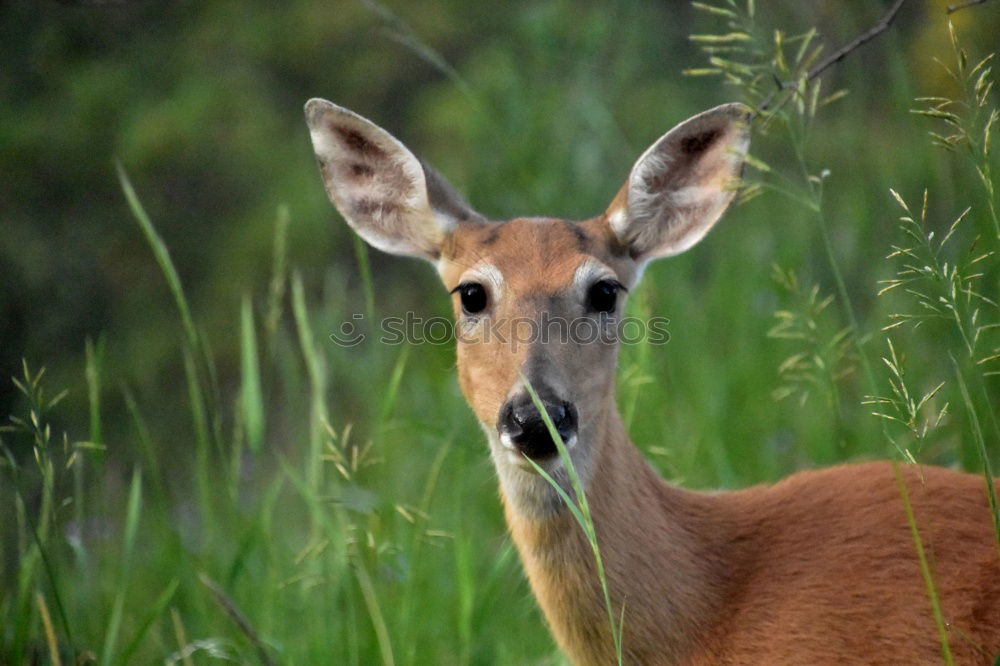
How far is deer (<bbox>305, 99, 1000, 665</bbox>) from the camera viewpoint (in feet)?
10.6

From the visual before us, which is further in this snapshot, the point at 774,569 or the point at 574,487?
the point at 774,569

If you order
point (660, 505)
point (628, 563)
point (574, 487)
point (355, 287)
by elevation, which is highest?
point (574, 487)

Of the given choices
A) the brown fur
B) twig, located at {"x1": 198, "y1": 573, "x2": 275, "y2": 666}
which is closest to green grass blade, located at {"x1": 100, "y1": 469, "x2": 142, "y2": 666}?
twig, located at {"x1": 198, "y1": 573, "x2": 275, "y2": 666}

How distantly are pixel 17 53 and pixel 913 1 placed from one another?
7955mm

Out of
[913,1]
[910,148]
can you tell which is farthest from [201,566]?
[913,1]

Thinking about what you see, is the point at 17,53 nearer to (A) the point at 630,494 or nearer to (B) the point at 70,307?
(B) the point at 70,307

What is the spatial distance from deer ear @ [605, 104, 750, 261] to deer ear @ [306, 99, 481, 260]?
59cm

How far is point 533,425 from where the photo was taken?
3.23 m

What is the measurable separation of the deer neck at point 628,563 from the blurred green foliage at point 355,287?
470 mm

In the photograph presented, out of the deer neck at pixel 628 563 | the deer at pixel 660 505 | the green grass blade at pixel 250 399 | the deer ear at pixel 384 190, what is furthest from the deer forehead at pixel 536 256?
the green grass blade at pixel 250 399

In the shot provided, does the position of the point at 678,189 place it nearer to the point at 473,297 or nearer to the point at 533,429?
the point at 473,297

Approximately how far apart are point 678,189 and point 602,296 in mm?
554

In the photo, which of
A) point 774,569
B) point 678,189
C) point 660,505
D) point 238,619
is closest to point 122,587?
point 238,619

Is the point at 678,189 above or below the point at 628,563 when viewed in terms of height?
above
